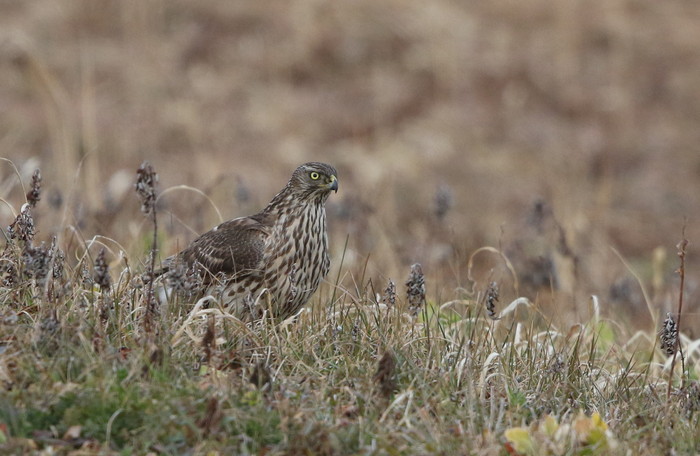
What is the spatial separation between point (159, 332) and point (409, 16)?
14.6 metres

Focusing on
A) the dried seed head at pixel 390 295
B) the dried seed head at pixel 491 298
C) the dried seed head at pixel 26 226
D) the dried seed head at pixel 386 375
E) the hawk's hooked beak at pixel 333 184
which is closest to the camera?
the dried seed head at pixel 386 375

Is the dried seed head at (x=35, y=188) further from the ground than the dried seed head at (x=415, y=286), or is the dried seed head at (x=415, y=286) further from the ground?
the dried seed head at (x=35, y=188)

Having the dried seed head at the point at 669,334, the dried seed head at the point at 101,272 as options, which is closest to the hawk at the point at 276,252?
the dried seed head at the point at 101,272

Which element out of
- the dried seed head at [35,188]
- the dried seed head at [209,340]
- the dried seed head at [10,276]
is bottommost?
the dried seed head at [209,340]

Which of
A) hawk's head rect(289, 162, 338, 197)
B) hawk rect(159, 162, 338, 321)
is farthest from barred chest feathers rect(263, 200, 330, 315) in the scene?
hawk's head rect(289, 162, 338, 197)

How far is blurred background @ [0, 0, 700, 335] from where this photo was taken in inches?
594

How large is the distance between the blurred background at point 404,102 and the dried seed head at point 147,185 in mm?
7931

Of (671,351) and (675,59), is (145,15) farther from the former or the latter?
(671,351)

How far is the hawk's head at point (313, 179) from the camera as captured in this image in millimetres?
6398

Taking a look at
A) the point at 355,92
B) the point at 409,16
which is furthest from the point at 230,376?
the point at 409,16

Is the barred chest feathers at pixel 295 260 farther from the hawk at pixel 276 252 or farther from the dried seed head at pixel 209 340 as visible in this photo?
the dried seed head at pixel 209 340

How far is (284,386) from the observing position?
457 centimetres

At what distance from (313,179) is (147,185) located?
1908 millimetres

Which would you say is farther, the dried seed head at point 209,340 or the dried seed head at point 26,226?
the dried seed head at point 26,226
